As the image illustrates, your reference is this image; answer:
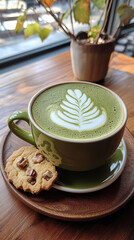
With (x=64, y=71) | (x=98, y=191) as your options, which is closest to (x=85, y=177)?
(x=98, y=191)

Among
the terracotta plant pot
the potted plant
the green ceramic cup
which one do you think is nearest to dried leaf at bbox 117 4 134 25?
the potted plant

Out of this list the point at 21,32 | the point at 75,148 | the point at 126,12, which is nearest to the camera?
the point at 75,148

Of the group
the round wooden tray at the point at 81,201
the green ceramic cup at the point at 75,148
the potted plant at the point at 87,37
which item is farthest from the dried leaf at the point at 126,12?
the round wooden tray at the point at 81,201

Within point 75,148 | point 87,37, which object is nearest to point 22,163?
point 75,148

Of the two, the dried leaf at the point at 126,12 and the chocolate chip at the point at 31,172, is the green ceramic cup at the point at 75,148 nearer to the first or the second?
the chocolate chip at the point at 31,172

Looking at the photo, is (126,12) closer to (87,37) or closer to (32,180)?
(87,37)
